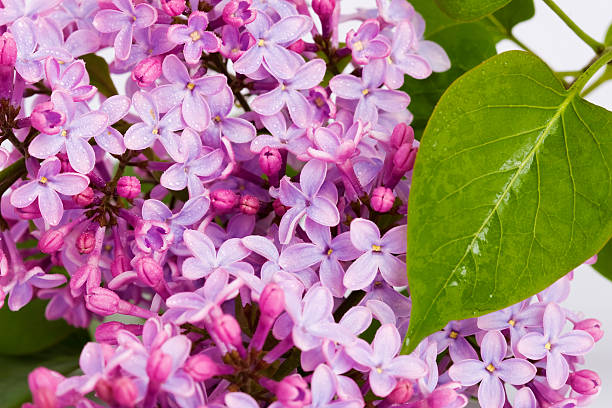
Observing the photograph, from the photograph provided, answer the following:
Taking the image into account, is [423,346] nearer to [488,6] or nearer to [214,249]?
[214,249]

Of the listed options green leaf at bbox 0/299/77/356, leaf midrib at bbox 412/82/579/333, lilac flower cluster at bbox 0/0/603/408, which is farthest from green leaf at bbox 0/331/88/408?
leaf midrib at bbox 412/82/579/333

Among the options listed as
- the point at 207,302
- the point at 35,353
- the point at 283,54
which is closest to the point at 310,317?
the point at 207,302

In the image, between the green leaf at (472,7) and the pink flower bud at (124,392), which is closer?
the pink flower bud at (124,392)

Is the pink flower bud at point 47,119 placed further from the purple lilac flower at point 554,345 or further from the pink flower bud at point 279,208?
the purple lilac flower at point 554,345

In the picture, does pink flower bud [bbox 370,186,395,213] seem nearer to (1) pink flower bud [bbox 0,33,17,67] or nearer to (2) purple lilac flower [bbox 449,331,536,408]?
(2) purple lilac flower [bbox 449,331,536,408]

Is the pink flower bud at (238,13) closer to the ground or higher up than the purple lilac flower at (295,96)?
higher up

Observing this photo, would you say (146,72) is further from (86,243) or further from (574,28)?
(574,28)

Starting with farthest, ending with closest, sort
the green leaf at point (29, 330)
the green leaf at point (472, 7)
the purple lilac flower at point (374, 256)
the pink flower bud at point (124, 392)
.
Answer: the green leaf at point (29, 330)
the green leaf at point (472, 7)
the purple lilac flower at point (374, 256)
the pink flower bud at point (124, 392)

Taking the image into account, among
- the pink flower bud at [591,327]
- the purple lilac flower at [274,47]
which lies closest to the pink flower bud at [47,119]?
the purple lilac flower at [274,47]
